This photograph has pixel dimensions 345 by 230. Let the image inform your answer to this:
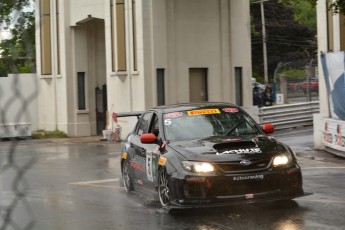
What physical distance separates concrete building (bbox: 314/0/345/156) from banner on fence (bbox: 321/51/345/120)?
21cm

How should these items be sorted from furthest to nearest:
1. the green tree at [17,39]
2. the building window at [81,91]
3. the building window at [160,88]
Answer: the building window at [81,91], the building window at [160,88], the green tree at [17,39]

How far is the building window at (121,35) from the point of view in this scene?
2644 cm

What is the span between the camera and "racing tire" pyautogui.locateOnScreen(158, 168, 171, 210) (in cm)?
923

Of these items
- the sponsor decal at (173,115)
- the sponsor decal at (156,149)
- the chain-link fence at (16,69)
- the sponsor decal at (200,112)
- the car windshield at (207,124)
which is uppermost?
the chain-link fence at (16,69)

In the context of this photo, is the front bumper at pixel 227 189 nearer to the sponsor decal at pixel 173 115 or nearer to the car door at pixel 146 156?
the car door at pixel 146 156

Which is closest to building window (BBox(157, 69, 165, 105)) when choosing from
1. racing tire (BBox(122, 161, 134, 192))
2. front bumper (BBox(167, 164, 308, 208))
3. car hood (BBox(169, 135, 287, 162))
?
racing tire (BBox(122, 161, 134, 192))

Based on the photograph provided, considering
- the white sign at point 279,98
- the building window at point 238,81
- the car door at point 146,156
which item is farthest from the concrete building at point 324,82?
the white sign at point 279,98

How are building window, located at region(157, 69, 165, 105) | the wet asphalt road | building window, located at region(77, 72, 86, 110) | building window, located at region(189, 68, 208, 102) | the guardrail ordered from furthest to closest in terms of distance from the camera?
1. building window, located at region(77, 72, 86, 110)
2. the guardrail
3. building window, located at region(189, 68, 208, 102)
4. building window, located at region(157, 69, 165, 105)
5. the wet asphalt road

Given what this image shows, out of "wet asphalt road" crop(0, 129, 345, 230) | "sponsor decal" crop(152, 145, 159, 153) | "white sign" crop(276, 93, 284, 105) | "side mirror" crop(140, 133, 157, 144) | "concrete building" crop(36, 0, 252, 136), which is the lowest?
"wet asphalt road" crop(0, 129, 345, 230)

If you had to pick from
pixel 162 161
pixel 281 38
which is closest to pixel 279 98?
pixel 281 38

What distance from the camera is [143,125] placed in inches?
452

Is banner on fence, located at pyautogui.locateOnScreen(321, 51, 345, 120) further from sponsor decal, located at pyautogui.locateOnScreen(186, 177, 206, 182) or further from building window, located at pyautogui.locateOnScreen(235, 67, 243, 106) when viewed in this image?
sponsor decal, located at pyautogui.locateOnScreen(186, 177, 206, 182)

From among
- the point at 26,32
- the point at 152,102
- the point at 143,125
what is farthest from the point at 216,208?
the point at 152,102

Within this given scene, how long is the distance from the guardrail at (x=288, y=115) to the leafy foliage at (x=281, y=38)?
37.1 m
